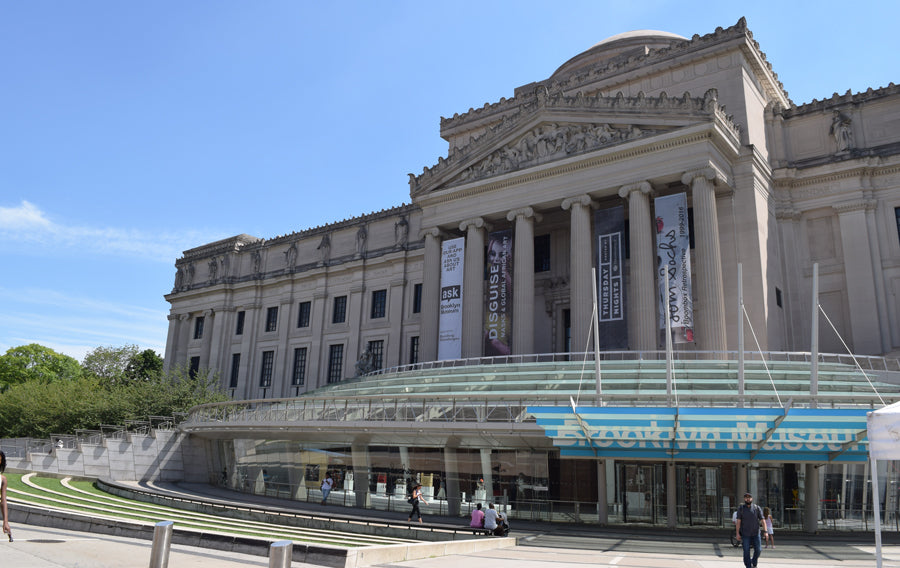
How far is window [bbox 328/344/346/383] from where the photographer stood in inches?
2469

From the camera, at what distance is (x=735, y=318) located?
3931 centimetres

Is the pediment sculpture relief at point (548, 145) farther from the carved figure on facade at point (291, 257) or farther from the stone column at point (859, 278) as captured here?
the carved figure on facade at point (291, 257)

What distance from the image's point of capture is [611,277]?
4028 cm

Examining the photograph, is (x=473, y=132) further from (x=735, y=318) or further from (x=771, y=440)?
(x=771, y=440)

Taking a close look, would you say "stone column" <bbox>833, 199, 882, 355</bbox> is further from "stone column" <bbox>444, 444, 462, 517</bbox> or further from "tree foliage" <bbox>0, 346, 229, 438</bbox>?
"tree foliage" <bbox>0, 346, 229, 438</bbox>

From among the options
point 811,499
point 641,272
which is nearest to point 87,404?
point 641,272

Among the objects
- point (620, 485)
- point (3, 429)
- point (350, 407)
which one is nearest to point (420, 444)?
point (350, 407)

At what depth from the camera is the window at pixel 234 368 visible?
2768 inches

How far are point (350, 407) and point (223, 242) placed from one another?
52626 millimetres

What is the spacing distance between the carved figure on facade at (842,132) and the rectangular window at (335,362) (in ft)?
136

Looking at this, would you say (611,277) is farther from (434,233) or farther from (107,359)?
(107,359)

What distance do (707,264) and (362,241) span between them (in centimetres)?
3422

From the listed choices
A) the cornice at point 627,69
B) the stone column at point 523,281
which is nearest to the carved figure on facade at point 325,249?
the cornice at point 627,69

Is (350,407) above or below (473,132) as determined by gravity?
below
